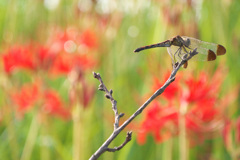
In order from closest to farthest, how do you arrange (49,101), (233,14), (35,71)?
(35,71) < (49,101) < (233,14)

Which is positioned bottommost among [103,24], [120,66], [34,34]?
[120,66]

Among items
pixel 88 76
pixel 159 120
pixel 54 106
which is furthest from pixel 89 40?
pixel 159 120

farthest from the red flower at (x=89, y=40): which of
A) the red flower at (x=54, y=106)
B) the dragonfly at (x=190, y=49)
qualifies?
the dragonfly at (x=190, y=49)

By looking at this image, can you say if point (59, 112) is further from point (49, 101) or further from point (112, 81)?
point (112, 81)

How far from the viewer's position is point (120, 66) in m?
1.43

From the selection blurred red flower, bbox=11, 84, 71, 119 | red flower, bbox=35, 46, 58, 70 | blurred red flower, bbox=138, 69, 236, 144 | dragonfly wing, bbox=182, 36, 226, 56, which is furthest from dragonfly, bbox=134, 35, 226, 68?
blurred red flower, bbox=11, 84, 71, 119

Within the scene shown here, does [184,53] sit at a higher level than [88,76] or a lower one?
lower

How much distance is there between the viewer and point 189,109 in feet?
2.58

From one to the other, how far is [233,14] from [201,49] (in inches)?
56.6

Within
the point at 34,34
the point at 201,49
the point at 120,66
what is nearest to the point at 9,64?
the point at 120,66

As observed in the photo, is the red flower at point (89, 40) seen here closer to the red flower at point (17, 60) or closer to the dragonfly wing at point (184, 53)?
the red flower at point (17, 60)

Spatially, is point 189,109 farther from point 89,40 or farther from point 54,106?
point 89,40

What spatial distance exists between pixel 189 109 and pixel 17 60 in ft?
1.81

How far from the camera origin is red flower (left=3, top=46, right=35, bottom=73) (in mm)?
1035
